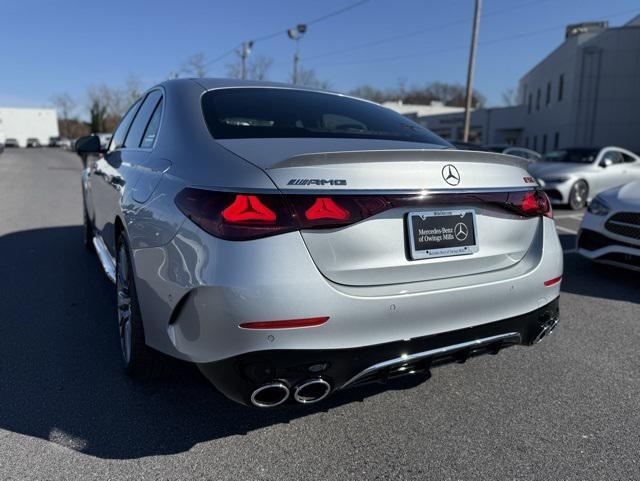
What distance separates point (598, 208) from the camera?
5328mm

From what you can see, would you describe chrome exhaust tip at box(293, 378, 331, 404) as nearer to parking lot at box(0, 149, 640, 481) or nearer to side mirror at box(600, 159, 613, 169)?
parking lot at box(0, 149, 640, 481)

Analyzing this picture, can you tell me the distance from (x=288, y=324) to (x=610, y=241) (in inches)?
170

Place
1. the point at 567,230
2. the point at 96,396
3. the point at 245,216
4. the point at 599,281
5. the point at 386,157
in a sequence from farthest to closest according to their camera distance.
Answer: the point at 567,230 → the point at 599,281 → the point at 96,396 → the point at 386,157 → the point at 245,216

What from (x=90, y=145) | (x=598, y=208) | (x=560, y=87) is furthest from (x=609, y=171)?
(x=560, y=87)

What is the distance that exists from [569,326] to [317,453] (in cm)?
249

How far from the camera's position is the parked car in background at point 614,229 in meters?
4.85

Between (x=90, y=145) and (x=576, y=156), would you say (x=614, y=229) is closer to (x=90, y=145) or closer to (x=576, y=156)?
(x=90, y=145)

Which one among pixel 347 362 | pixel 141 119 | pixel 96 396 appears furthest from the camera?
pixel 141 119

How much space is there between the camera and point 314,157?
6.58 feet

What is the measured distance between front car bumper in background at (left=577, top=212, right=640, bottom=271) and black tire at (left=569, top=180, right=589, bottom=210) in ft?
21.0

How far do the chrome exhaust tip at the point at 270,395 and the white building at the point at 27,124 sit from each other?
3490 inches

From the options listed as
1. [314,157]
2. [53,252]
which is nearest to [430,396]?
[314,157]

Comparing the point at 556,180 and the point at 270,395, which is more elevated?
the point at 556,180

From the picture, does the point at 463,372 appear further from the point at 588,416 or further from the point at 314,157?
the point at 314,157
